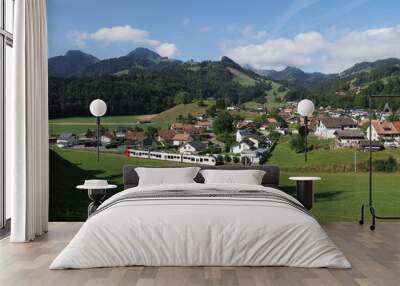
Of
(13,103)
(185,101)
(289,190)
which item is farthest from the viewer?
(185,101)

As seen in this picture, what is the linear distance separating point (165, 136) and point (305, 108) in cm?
197

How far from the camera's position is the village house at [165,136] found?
8.40 metres

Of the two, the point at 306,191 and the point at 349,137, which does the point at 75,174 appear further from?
the point at 349,137

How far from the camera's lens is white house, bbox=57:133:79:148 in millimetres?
8359

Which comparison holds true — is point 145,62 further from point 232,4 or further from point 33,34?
point 33,34

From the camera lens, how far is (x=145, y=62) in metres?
8.51

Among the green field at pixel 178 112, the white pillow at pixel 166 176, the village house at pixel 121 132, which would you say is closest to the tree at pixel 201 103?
the green field at pixel 178 112

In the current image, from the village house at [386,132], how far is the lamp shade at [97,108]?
11.9 ft

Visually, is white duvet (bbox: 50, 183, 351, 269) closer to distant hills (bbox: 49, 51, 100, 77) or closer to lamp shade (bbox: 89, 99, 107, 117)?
lamp shade (bbox: 89, 99, 107, 117)

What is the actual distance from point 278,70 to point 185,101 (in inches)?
56.9

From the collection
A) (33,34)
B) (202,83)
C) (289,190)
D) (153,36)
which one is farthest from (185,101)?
(33,34)

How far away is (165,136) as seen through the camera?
841 centimetres

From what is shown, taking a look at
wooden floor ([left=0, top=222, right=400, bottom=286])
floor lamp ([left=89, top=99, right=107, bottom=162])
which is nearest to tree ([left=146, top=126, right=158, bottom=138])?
floor lamp ([left=89, top=99, right=107, bottom=162])

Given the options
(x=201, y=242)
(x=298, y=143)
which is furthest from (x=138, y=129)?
(x=201, y=242)
